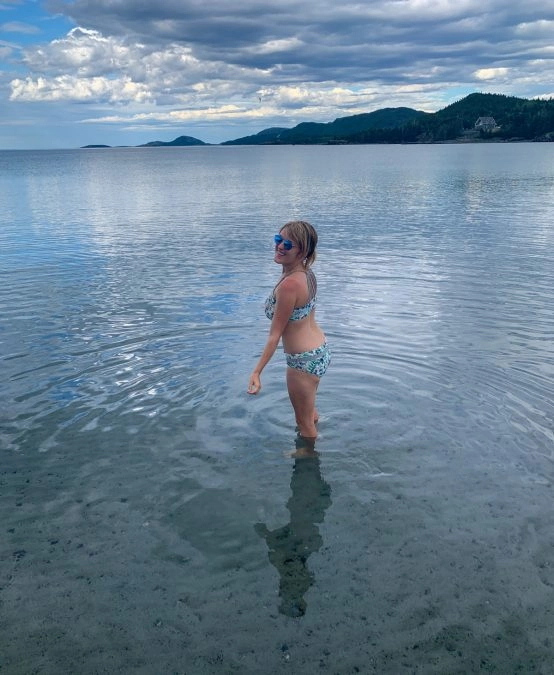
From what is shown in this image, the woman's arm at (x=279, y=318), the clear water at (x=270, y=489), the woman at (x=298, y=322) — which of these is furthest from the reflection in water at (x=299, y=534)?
the woman's arm at (x=279, y=318)

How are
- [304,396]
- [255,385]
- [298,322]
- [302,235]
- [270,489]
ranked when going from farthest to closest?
[304,396], [298,322], [270,489], [255,385], [302,235]

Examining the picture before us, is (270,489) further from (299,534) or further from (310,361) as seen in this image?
(310,361)

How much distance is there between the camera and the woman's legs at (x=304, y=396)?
7590 mm

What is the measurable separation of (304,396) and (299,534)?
6.37 ft

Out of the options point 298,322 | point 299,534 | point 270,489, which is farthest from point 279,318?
point 299,534

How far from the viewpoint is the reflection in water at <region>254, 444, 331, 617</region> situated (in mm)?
5500

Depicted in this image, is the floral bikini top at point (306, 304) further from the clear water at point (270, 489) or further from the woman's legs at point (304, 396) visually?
the clear water at point (270, 489)

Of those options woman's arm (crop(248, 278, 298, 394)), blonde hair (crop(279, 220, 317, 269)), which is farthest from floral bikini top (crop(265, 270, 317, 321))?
blonde hair (crop(279, 220, 317, 269))

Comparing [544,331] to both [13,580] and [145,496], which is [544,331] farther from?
[13,580]

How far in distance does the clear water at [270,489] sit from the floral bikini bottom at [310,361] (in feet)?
4.14

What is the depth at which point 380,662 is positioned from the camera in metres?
4.75

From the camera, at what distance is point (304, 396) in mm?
7730

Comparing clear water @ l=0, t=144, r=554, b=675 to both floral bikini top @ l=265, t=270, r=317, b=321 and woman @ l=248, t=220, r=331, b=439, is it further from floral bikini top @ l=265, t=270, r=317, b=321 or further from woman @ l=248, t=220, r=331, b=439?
floral bikini top @ l=265, t=270, r=317, b=321

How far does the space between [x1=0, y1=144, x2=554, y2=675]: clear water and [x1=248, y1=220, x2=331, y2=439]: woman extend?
0.96 metres
